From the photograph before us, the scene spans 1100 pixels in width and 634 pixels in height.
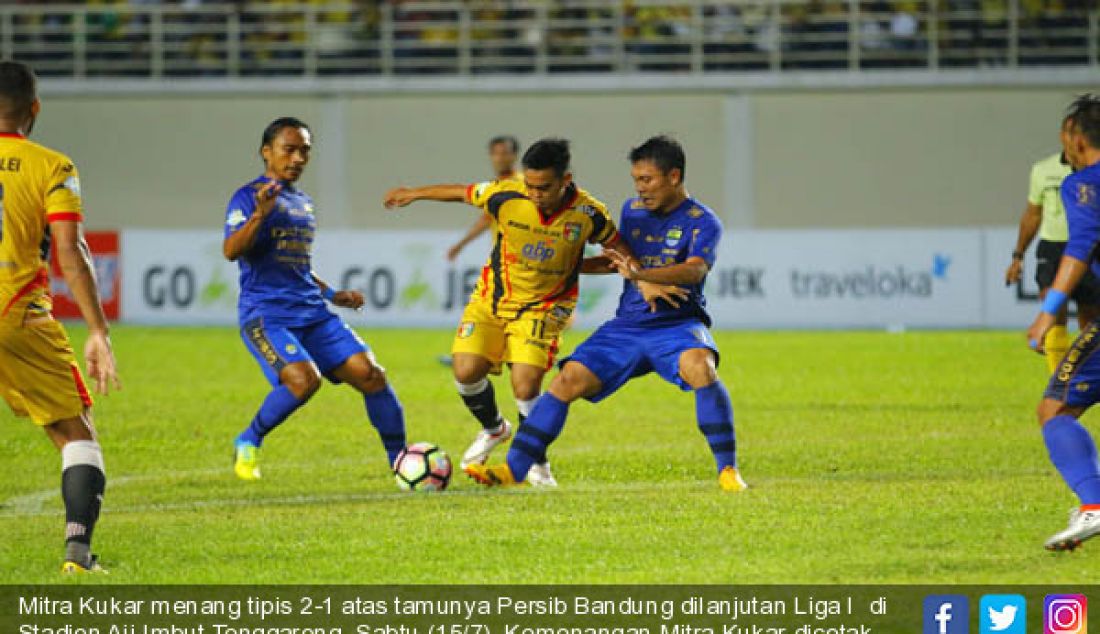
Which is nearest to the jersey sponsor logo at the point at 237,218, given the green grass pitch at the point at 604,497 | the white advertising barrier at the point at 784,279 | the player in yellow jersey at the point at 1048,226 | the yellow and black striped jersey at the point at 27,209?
the green grass pitch at the point at 604,497

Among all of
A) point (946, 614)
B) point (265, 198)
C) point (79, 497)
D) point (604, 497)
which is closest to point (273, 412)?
point (265, 198)

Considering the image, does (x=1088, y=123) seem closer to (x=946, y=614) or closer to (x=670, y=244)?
Result: (x=946, y=614)

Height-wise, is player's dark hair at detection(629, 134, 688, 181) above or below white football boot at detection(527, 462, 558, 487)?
above

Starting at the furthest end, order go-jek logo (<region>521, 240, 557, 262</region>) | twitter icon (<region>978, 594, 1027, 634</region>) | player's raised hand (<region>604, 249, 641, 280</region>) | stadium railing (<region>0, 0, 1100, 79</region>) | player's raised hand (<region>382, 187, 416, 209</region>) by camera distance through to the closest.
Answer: stadium railing (<region>0, 0, 1100, 79</region>) → go-jek logo (<region>521, 240, 557, 262</region>) → player's raised hand (<region>382, 187, 416, 209</region>) → player's raised hand (<region>604, 249, 641, 280</region>) → twitter icon (<region>978, 594, 1027, 634</region>)

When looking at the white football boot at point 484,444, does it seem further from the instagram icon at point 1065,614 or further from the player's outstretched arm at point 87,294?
the instagram icon at point 1065,614

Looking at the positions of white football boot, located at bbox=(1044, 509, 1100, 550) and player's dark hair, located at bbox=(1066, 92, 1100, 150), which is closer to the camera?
white football boot, located at bbox=(1044, 509, 1100, 550)

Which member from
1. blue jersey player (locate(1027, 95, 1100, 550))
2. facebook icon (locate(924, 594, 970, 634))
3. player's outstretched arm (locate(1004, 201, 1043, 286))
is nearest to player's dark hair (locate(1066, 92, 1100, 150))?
blue jersey player (locate(1027, 95, 1100, 550))

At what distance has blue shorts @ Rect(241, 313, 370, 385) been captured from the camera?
979 centimetres

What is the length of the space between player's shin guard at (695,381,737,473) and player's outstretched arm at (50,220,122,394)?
11.4 feet

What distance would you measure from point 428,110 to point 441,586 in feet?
90.5

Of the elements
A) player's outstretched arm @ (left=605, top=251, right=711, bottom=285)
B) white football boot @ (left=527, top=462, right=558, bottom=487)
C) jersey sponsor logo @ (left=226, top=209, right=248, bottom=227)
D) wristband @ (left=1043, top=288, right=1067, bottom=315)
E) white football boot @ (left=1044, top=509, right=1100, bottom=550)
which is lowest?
white football boot @ (left=527, top=462, right=558, bottom=487)

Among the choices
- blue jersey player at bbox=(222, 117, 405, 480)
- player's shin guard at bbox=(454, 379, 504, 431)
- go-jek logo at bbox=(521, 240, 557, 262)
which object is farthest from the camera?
player's shin guard at bbox=(454, 379, 504, 431)

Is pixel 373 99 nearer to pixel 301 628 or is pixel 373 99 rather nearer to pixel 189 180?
pixel 189 180

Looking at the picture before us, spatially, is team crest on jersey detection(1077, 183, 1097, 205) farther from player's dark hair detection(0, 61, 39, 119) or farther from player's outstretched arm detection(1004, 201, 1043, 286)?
player's outstretched arm detection(1004, 201, 1043, 286)
